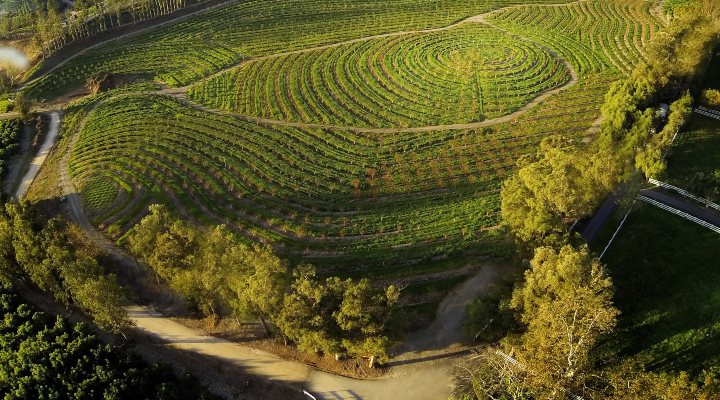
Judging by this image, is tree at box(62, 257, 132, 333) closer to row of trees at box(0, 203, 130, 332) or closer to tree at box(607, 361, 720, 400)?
row of trees at box(0, 203, 130, 332)

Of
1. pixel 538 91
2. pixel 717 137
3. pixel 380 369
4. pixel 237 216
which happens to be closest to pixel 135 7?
pixel 237 216

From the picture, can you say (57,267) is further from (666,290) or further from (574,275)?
(666,290)

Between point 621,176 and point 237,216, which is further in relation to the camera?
point 237,216

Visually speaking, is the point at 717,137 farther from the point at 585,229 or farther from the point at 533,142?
the point at 585,229

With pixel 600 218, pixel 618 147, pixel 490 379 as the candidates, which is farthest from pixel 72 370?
pixel 618 147

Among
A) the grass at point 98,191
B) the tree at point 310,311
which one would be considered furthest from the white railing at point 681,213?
the grass at point 98,191
